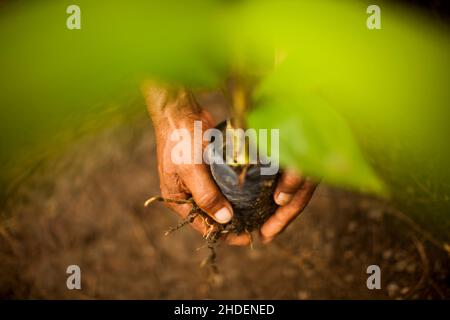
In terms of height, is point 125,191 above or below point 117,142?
below

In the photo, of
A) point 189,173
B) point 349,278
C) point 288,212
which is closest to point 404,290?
point 349,278

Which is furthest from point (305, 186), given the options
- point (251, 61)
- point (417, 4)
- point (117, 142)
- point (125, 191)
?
point (117, 142)

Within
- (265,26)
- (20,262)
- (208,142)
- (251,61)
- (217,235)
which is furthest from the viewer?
(20,262)

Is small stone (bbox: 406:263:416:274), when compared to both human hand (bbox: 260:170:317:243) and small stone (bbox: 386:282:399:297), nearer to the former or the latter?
small stone (bbox: 386:282:399:297)

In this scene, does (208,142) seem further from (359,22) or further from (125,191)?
(125,191)

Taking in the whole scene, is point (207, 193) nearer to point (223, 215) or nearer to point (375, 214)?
point (223, 215)

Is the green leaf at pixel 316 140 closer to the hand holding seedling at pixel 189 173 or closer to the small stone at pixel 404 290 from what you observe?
the hand holding seedling at pixel 189 173

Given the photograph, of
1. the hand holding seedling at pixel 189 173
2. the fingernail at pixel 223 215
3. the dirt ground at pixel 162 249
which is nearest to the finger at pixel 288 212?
the hand holding seedling at pixel 189 173
